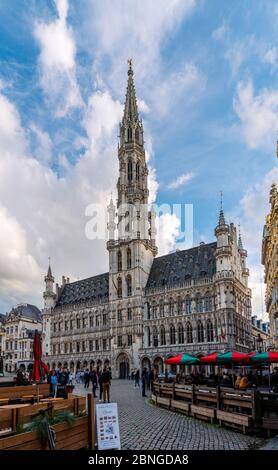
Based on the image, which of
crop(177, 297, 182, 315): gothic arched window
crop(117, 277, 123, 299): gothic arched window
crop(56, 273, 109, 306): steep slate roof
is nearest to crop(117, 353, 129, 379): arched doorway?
crop(117, 277, 123, 299): gothic arched window

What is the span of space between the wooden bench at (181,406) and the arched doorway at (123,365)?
4535cm

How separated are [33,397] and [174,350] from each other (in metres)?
48.0

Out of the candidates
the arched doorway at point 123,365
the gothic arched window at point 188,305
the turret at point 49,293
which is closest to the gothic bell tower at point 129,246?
the arched doorway at point 123,365

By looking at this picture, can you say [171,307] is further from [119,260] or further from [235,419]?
[235,419]

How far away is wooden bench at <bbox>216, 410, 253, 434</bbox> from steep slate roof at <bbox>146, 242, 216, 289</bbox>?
44609 millimetres

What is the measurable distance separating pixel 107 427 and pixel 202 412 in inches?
351

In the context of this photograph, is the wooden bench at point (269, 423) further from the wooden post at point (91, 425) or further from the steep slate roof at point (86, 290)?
the steep slate roof at point (86, 290)

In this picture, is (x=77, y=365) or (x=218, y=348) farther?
(x=77, y=365)

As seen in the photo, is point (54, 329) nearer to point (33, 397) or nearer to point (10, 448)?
point (33, 397)

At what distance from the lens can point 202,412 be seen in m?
16.6

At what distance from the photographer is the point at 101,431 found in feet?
28.6

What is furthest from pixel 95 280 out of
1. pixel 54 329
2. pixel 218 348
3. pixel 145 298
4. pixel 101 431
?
pixel 101 431

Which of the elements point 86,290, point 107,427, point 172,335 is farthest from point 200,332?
point 107,427

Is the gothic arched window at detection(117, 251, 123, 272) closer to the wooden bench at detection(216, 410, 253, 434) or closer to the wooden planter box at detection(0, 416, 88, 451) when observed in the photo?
the wooden bench at detection(216, 410, 253, 434)
